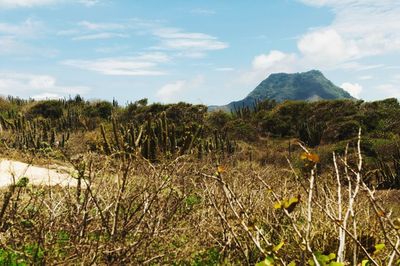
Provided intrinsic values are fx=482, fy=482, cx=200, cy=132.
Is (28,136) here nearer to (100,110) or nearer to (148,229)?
(100,110)

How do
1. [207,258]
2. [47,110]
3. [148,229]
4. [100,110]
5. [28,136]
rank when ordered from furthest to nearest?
[47,110]
[100,110]
[28,136]
[207,258]
[148,229]

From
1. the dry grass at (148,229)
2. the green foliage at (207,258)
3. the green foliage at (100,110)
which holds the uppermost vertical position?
the green foliage at (100,110)

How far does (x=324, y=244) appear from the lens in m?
5.40

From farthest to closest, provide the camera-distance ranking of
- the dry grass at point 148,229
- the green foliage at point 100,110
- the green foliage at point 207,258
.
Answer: the green foliage at point 100,110, the green foliage at point 207,258, the dry grass at point 148,229

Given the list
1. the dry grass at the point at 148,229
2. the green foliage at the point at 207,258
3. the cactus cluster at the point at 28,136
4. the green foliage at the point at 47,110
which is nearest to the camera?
the dry grass at the point at 148,229

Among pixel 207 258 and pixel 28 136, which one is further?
pixel 28 136

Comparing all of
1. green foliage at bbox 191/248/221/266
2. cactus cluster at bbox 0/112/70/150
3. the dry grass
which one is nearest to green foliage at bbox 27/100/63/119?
cactus cluster at bbox 0/112/70/150

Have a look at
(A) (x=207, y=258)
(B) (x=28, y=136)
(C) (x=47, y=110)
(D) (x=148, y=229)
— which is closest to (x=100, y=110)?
(C) (x=47, y=110)

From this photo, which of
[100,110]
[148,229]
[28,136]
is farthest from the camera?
[100,110]

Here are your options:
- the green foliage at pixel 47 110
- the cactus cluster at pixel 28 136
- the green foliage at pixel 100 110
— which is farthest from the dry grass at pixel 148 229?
the green foliage at pixel 47 110

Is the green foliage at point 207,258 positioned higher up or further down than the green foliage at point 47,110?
further down

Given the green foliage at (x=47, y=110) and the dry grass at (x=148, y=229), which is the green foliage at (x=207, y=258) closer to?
the dry grass at (x=148, y=229)

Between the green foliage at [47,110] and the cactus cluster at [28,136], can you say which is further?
the green foliage at [47,110]

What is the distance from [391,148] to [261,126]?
11218 mm
